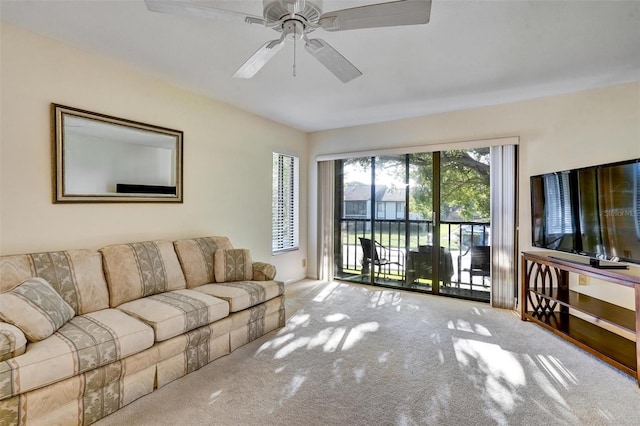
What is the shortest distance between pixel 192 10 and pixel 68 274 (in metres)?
2.00

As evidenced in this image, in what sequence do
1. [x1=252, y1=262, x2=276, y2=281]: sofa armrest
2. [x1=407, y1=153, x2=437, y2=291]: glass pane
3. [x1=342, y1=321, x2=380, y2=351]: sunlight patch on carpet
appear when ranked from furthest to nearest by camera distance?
[x1=407, y1=153, x2=437, y2=291]: glass pane → [x1=252, y1=262, x2=276, y2=281]: sofa armrest → [x1=342, y1=321, x2=380, y2=351]: sunlight patch on carpet

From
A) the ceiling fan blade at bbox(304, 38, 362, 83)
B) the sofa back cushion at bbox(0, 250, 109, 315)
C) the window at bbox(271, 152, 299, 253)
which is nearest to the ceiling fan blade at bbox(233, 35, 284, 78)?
the ceiling fan blade at bbox(304, 38, 362, 83)

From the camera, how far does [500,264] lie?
370cm

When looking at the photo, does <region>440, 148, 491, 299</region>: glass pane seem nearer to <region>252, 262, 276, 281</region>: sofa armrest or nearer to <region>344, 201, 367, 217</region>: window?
<region>344, 201, 367, 217</region>: window

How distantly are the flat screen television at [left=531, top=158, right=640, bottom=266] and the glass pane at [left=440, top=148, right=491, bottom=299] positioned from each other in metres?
0.69

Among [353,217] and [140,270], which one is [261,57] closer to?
[140,270]

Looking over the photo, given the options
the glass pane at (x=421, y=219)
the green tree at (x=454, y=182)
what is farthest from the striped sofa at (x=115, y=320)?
the green tree at (x=454, y=182)

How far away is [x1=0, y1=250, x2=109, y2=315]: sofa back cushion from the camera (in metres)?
2.01

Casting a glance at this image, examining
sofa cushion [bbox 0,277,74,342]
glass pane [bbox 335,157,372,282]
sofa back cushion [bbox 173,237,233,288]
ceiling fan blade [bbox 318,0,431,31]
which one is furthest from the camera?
glass pane [bbox 335,157,372,282]

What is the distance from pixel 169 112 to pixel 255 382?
2667mm

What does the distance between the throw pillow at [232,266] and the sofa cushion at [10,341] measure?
158 centimetres

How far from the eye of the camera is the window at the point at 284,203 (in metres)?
4.62

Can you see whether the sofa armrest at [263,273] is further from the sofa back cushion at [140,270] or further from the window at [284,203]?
the window at [284,203]

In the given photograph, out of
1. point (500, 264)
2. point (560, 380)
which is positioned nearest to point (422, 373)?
point (560, 380)
